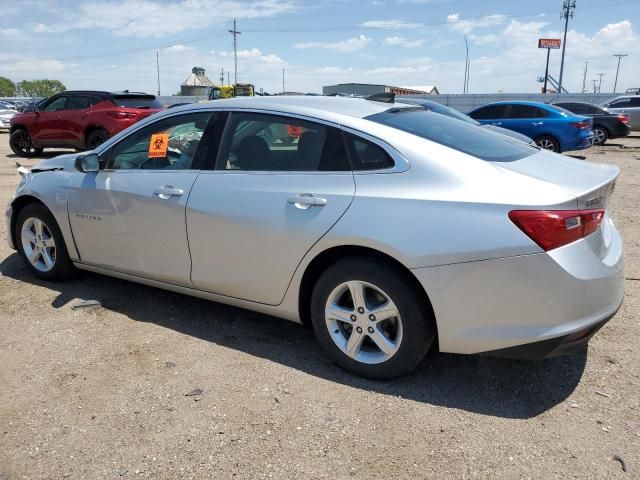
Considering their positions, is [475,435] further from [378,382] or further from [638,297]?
[638,297]

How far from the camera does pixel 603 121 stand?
18.0 m

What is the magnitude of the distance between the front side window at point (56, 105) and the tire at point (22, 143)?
964 millimetres

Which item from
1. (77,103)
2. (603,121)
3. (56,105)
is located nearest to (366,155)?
(77,103)

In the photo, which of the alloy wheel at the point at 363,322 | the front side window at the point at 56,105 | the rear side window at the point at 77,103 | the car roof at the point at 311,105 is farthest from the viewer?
the front side window at the point at 56,105

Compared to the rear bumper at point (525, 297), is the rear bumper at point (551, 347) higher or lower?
lower

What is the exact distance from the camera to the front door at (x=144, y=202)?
143 inches

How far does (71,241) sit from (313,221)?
2.34 meters

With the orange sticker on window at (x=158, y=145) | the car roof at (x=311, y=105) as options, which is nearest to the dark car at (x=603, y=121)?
the car roof at (x=311, y=105)

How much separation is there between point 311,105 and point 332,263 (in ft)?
3.40

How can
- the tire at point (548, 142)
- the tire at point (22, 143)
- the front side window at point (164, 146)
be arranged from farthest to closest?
1. the tire at point (22, 143)
2. the tire at point (548, 142)
3. the front side window at point (164, 146)

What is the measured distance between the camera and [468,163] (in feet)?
9.27

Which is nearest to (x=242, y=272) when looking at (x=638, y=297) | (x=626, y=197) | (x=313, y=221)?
(x=313, y=221)

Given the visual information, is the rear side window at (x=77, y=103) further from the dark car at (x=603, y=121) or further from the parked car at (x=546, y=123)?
the dark car at (x=603, y=121)

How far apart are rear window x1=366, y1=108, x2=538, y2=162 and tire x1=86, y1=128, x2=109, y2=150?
10966 mm
